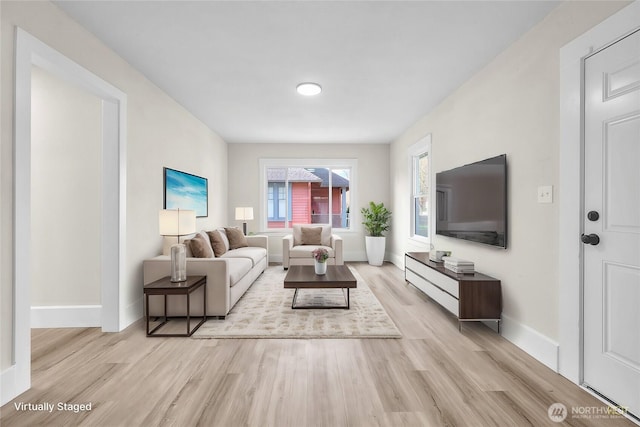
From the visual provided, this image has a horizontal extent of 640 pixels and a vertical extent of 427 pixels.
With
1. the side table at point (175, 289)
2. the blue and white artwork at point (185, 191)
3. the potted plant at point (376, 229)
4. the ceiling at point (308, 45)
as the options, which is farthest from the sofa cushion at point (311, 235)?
the side table at point (175, 289)

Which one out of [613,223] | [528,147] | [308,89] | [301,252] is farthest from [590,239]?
[301,252]

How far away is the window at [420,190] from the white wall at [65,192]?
13.5 feet

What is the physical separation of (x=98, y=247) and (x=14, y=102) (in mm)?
1504

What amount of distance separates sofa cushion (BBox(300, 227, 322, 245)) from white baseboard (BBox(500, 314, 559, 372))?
366cm

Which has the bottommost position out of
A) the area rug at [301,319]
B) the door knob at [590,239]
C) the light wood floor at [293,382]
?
the light wood floor at [293,382]

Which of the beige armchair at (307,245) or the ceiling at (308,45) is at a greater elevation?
the ceiling at (308,45)

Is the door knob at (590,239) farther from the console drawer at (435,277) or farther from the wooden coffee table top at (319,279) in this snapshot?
the wooden coffee table top at (319,279)

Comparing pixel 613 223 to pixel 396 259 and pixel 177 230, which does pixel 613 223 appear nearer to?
pixel 177 230

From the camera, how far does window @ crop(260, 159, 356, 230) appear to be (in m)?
6.96

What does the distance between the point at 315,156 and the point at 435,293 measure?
166 inches

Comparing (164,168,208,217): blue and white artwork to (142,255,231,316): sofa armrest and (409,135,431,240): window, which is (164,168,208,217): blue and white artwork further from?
(409,135,431,240): window

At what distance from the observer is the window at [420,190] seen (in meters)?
4.90

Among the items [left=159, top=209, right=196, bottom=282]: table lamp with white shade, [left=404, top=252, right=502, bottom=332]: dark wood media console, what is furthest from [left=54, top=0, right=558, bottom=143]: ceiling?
[left=404, top=252, right=502, bottom=332]: dark wood media console

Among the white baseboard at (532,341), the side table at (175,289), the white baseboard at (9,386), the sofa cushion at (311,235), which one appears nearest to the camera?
the white baseboard at (9,386)
